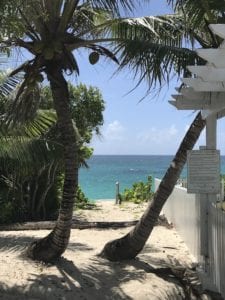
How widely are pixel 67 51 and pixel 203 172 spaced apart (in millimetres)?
2859

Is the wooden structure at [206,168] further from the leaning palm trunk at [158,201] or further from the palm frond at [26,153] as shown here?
the palm frond at [26,153]

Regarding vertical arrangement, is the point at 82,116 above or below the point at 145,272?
above

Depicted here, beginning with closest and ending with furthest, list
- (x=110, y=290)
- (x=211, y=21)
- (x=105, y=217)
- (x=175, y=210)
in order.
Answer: (x=211, y=21), (x=110, y=290), (x=175, y=210), (x=105, y=217)

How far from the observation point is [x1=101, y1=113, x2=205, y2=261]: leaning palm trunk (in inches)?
369

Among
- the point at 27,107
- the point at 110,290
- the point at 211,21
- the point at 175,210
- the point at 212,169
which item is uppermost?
the point at 211,21

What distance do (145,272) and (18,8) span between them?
16.2 feet

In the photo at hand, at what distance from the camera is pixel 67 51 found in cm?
872

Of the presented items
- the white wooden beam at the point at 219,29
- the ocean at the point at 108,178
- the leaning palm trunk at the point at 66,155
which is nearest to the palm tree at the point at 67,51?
the leaning palm trunk at the point at 66,155

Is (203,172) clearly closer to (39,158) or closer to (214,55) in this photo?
(214,55)

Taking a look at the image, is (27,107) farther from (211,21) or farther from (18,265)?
(211,21)

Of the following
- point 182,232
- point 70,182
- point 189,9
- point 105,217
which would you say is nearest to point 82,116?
point 105,217

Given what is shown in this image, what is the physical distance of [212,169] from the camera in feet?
29.5

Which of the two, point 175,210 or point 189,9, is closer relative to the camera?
point 189,9

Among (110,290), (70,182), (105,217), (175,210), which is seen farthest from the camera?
(105,217)
